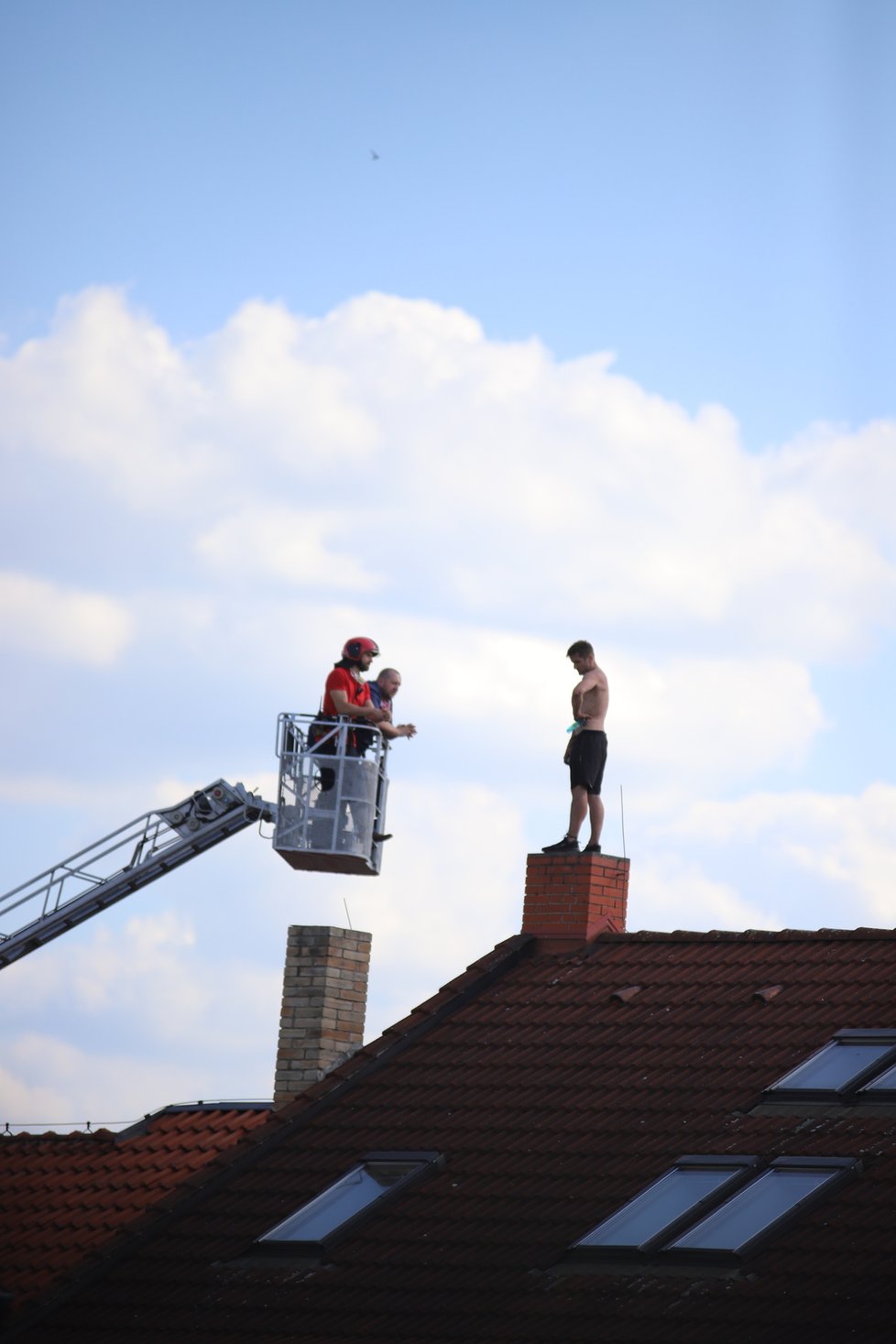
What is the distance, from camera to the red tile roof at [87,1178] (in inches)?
750

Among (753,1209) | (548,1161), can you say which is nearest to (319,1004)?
(548,1161)

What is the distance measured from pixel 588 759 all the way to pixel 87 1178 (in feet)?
19.1

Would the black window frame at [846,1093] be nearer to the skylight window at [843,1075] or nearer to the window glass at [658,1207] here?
the skylight window at [843,1075]

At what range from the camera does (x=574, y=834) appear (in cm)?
1947

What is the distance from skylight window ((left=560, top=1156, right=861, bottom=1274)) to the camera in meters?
14.3

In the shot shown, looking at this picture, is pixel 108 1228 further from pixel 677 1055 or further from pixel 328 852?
pixel 677 1055

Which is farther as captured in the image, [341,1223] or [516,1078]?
[516,1078]

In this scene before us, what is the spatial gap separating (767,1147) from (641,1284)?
1.38 m

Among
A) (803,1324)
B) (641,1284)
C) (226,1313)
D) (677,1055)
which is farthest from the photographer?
(677,1055)

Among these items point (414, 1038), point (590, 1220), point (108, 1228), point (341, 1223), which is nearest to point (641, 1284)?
point (590, 1220)

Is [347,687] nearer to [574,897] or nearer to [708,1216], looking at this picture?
[574,897]

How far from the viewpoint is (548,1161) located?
16.1 meters

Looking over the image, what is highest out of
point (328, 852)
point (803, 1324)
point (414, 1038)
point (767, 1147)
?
point (328, 852)

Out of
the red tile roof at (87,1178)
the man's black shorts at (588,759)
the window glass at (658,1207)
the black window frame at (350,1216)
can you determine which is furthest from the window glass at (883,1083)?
the red tile roof at (87,1178)
